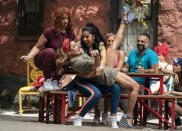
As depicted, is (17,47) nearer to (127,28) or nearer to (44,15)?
(44,15)

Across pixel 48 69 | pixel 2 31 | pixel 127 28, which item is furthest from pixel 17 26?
pixel 48 69

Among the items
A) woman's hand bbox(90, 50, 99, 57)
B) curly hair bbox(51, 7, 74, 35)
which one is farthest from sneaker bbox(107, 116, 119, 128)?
curly hair bbox(51, 7, 74, 35)

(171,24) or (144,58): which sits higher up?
(171,24)

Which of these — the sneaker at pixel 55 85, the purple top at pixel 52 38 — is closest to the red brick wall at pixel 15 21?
the purple top at pixel 52 38

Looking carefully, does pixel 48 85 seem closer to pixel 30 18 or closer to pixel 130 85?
pixel 130 85

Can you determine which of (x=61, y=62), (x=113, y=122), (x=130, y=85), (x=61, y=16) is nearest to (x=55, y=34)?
(x=61, y=16)

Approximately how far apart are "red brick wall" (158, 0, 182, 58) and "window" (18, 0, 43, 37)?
2.89 metres

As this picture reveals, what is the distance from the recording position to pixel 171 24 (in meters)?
10.7

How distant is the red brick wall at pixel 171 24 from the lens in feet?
34.9

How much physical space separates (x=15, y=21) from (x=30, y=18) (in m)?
0.38

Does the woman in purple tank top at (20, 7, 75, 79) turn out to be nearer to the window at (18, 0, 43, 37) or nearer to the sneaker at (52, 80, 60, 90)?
the sneaker at (52, 80, 60, 90)

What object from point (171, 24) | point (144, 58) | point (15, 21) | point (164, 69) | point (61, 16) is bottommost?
point (164, 69)

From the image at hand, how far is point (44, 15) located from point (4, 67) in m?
1.58

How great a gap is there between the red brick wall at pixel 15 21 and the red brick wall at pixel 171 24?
1.26m
